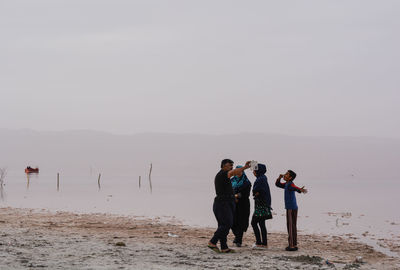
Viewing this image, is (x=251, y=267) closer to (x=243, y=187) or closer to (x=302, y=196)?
(x=243, y=187)

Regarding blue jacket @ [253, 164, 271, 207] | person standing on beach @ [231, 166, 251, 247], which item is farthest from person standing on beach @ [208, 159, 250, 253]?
person standing on beach @ [231, 166, 251, 247]

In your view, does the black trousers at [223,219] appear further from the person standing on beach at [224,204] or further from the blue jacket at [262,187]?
the blue jacket at [262,187]

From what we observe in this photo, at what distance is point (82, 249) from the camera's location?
1012 cm

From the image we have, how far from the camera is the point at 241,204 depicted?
1135cm

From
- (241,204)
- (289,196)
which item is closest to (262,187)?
(289,196)

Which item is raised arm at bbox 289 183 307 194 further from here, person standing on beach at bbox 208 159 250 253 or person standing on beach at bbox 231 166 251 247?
person standing on beach at bbox 208 159 250 253

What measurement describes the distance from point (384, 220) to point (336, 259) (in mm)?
15706

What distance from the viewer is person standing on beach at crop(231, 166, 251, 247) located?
11.2 meters

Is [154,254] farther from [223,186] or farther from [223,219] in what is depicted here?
[223,186]

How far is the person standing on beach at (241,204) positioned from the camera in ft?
36.8

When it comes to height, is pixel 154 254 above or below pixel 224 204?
below

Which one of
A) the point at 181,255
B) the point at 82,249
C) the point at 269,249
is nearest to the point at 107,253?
the point at 82,249

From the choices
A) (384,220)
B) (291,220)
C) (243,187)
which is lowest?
(384,220)

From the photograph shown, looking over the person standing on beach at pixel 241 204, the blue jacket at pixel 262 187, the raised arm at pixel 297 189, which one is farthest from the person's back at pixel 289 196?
the person standing on beach at pixel 241 204
